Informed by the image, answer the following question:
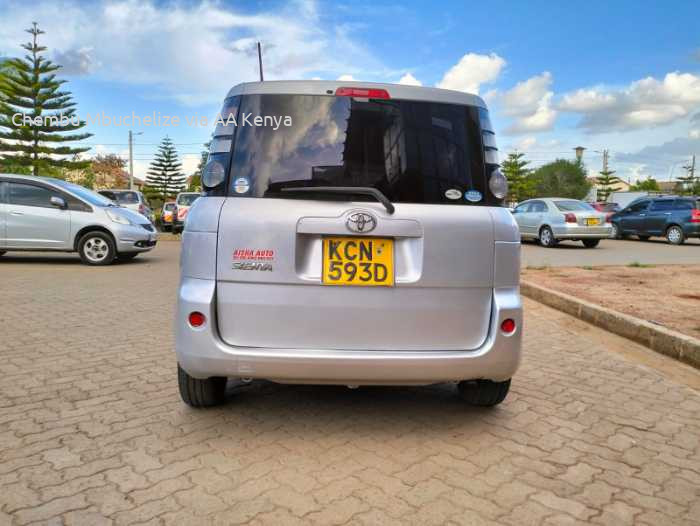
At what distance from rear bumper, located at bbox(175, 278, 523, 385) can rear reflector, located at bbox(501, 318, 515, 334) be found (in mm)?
26

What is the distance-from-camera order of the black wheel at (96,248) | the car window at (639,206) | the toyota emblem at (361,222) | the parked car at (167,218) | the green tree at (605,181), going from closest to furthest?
the toyota emblem at (361,222) < the black wheel at (96,248) < the car window at (639,206) < the parked car at (167,218) < the green tree at (605,181)

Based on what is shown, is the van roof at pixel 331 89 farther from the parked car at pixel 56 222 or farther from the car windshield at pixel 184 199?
the car windshield at pixel 184 199

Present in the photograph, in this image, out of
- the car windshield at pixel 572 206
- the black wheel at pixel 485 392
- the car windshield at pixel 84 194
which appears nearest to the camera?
the black wheel at pixel 485 392

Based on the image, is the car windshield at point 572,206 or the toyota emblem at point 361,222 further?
the car windshield at point 572,206

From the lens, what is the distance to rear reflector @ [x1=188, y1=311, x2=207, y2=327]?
295 centimetres

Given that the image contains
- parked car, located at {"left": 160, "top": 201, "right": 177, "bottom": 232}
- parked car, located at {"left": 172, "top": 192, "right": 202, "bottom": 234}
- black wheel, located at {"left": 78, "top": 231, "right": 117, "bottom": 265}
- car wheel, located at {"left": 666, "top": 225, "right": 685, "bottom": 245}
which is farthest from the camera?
parked car, located at {"left": 160, "top": 201, "right": 177, "bottom": 232}

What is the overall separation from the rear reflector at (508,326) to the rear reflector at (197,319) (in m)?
→ 1.52

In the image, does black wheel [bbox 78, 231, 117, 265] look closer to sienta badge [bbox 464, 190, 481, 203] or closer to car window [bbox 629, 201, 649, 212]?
sienta badge [bbox 464, 190, 481, 203]

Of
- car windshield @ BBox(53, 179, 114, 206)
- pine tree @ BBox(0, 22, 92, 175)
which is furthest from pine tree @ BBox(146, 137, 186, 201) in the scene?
car windshield @ BBox(53, 179, 114, 206)

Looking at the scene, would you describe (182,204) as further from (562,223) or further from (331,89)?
(331,89)

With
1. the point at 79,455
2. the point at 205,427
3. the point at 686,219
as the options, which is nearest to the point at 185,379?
the point at 205,427

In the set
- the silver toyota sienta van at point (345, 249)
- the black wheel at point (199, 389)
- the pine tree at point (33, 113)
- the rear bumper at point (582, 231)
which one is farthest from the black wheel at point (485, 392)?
the pine tree at point (33, 113)

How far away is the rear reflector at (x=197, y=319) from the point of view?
9.68 ft

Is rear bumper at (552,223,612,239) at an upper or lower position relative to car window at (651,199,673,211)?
lower
